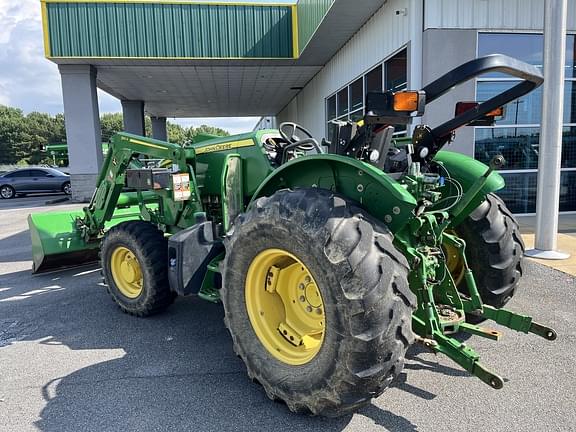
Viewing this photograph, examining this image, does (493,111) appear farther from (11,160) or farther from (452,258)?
(11,160)

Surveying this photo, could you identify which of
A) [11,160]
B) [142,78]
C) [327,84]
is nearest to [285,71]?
[327,84]

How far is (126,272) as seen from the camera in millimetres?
4602

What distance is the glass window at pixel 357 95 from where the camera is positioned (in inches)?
456

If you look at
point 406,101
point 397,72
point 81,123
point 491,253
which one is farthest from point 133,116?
point 406,101

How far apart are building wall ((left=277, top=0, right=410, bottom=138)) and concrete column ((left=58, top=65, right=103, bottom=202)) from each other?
7.63 metres

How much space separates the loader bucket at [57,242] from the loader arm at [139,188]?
0.55 feet

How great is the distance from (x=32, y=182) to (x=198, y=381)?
22.9 metres

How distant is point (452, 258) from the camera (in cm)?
374

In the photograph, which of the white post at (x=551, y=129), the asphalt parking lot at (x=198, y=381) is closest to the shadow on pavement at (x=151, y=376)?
the asphalt parking lot at (x=198, y=381)

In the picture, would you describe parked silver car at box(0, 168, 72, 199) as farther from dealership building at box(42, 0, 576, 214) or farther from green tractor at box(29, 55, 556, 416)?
green tractor at box(29, 55, 556, 416)

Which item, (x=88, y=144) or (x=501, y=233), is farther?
(x=88, y=144)

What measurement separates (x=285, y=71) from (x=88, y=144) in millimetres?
7179

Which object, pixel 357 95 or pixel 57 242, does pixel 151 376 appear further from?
pixel 357 95

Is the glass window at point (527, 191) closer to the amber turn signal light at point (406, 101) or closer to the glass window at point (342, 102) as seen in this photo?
the glass window at point (342, 102)
